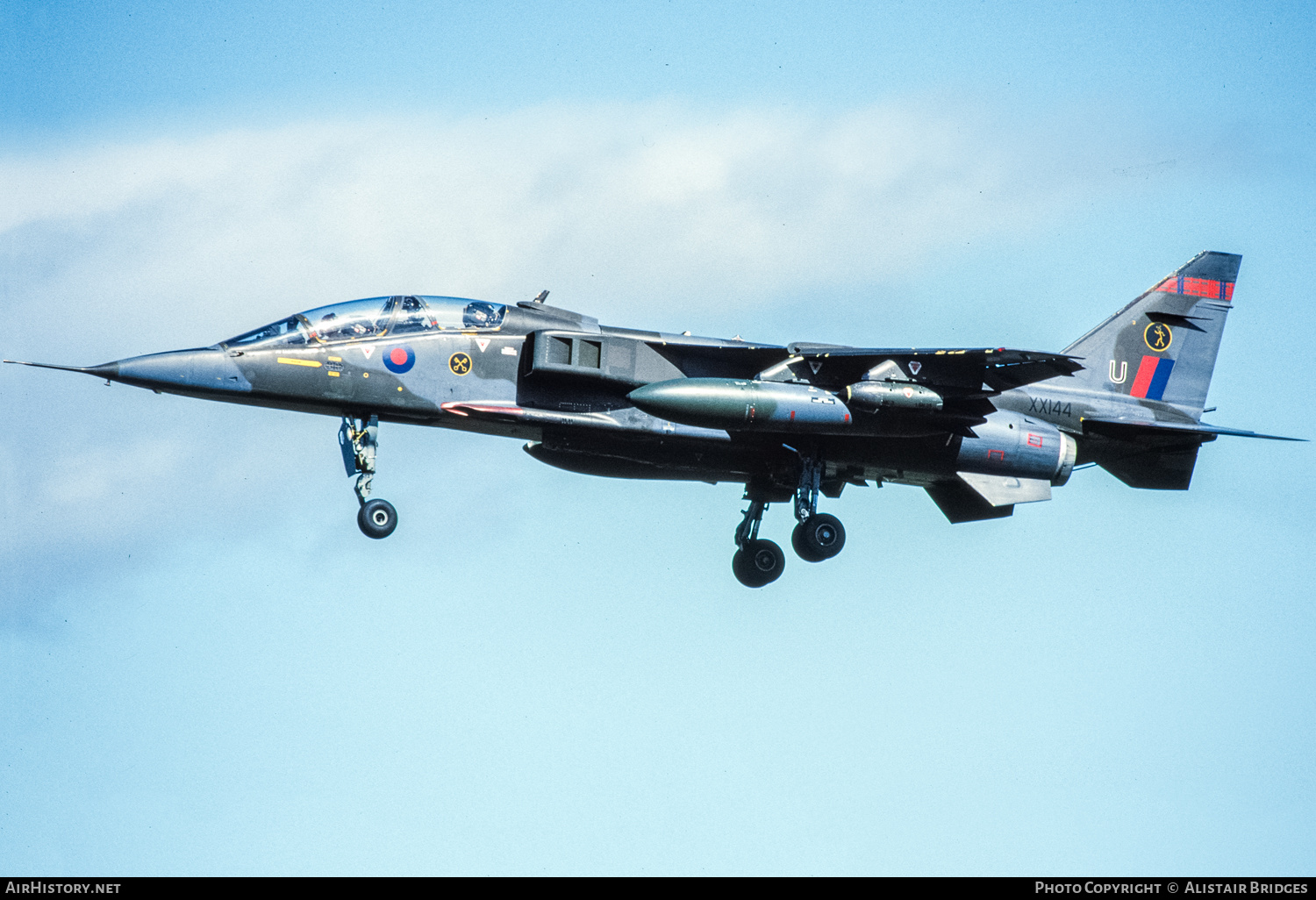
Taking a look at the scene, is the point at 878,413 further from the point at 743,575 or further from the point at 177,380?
the point at 177,380

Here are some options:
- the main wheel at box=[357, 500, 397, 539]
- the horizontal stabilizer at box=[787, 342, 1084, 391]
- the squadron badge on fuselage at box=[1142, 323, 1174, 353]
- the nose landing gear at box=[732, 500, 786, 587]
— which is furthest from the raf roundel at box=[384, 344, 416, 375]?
the squadron badge on fuselage at box=[1142, 323, 1174, 353]

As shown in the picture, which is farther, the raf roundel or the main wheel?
the raf roundel

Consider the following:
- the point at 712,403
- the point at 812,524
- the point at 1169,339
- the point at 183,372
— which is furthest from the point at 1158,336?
the point at 183,372

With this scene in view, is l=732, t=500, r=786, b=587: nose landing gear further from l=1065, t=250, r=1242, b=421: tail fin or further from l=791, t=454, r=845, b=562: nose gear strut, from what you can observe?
l=1065, t=250, r=1242, b=421: tail fin

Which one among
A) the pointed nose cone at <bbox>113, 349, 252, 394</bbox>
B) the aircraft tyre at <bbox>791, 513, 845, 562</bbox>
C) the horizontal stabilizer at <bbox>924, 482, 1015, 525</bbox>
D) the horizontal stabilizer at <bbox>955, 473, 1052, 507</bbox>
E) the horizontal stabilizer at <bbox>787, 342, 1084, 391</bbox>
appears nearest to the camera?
the pointed nose cone at <bbox>113, 349, 252, 394</bbox>

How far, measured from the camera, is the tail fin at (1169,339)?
24406 mm

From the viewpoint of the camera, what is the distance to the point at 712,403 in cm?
1955

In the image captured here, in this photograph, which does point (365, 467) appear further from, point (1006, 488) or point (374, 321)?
point (1006, 488)

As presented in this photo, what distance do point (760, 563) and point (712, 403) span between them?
15.1 feet

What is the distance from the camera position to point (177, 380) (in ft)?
62.6

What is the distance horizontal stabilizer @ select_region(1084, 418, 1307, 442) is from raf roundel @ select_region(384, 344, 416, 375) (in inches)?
431

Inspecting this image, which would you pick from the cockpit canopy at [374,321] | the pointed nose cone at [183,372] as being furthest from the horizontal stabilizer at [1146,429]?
the pointed nose cone at [183,372]

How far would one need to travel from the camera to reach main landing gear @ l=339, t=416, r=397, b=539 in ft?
64.2
